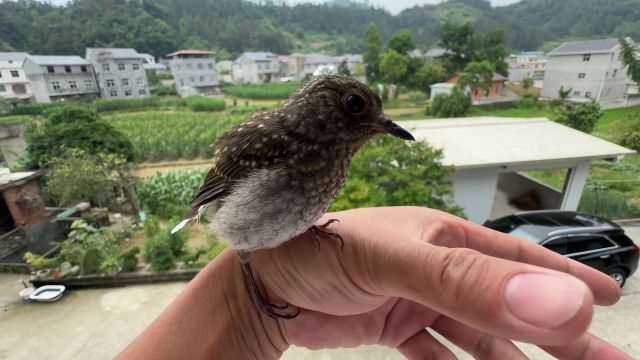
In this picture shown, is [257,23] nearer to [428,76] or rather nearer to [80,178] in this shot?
[428,76]

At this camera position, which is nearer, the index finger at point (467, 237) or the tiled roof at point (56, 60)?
the index finger at point (467, 237)

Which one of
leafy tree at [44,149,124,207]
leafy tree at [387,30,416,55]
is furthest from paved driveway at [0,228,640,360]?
leafy tree at [387,30,416,55]

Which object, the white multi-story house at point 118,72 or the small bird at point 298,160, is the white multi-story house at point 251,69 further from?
the small bird at point 298,160

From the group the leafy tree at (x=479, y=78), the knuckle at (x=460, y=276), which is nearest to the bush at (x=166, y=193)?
the knuckle at (x=460, y=276)

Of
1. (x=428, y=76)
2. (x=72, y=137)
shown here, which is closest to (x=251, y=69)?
(x=428, y=76)

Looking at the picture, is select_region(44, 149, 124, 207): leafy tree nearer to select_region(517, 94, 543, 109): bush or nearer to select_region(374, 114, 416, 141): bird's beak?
select_region(374, 114, 416, 141): bird's beak

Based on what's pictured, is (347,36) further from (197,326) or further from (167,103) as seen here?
(197,326)
